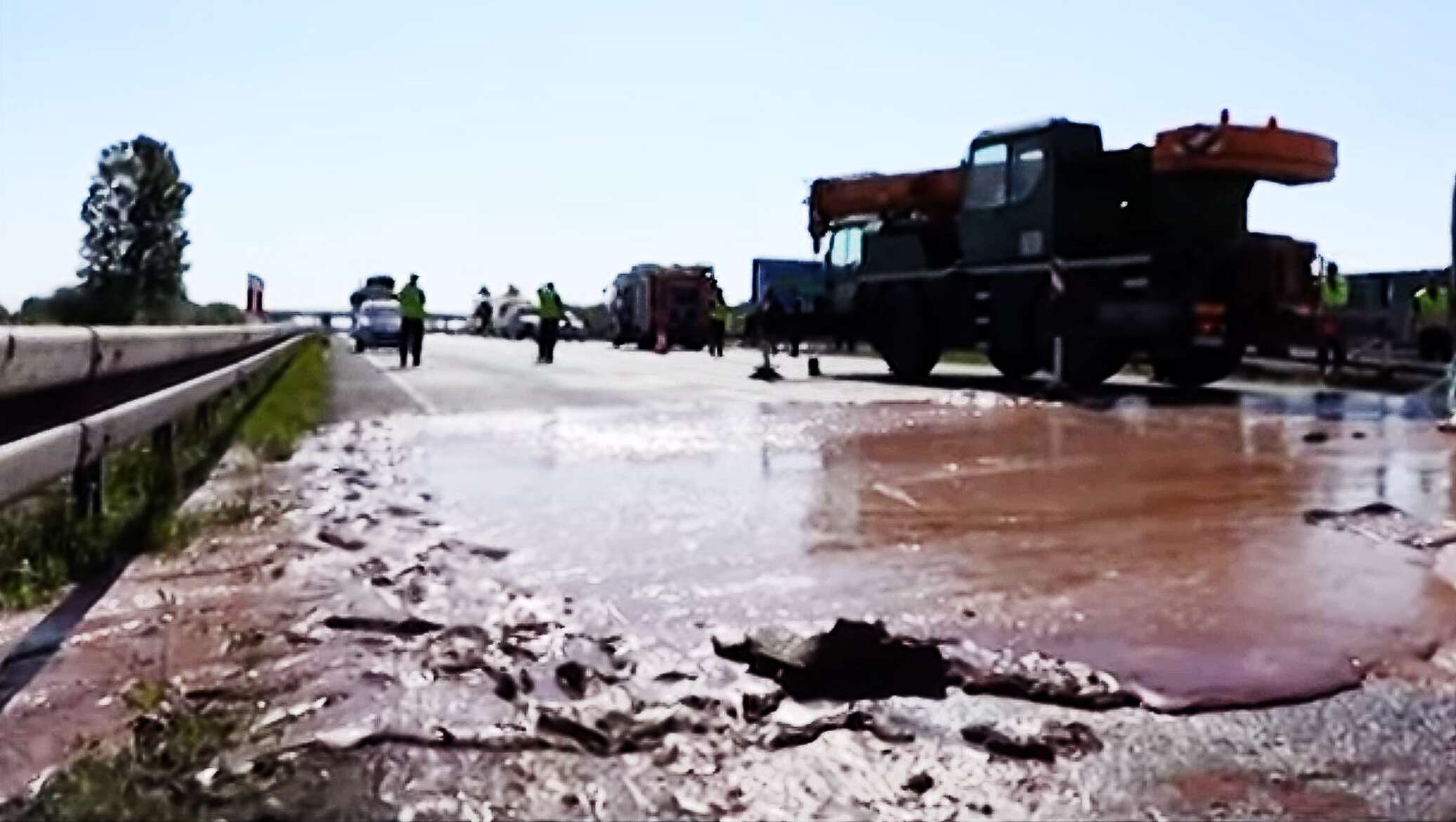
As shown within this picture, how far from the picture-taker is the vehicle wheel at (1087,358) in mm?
17625

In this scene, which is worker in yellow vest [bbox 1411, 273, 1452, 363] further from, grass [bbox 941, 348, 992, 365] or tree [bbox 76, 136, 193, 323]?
tree [bbox 76, 136, 193, 323]

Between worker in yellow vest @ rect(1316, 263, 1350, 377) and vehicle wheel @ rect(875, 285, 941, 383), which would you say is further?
vehicle wheel @ rect(875, 285, 941, 383)

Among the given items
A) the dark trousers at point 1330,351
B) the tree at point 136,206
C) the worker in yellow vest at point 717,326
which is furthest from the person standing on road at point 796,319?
the tree at point 136,206

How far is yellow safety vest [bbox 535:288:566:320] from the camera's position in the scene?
30938 mm

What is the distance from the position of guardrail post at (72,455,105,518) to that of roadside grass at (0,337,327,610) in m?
0.03

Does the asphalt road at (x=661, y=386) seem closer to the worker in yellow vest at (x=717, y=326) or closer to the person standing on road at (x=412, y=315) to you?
the person standing on road at (x=412, y=315)

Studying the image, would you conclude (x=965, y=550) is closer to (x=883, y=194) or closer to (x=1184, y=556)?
(x=1184, y=556)

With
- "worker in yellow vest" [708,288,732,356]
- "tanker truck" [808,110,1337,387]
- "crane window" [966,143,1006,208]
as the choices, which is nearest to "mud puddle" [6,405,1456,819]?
"tanker truck" [808,110,1337,387]

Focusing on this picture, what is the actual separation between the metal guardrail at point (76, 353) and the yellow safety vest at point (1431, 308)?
19.6 metres

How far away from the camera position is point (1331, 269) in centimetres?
1738

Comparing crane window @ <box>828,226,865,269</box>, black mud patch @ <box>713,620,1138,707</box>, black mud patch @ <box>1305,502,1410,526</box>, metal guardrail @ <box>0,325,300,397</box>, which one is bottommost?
black mud patch @ <box>713,620,1138,707</box>

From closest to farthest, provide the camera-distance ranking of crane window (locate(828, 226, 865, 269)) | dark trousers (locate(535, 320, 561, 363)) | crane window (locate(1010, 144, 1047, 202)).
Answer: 1. crane window (locate(1010, 144, 1047, 202))
2. crane window (locate(828, 226, 865, 269))
3. dark trousers (locate(535, 320, 561, 363))

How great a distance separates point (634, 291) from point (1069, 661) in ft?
147

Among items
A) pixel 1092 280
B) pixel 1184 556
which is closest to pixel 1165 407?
pixel 1092 280
